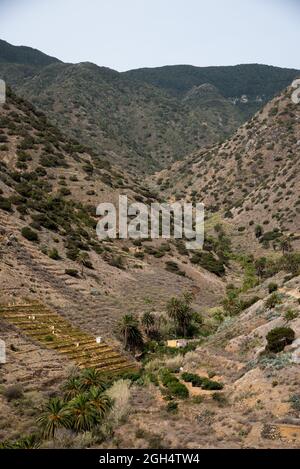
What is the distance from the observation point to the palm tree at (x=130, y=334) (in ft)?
154

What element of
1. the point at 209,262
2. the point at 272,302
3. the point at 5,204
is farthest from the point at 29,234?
the point at 272,302

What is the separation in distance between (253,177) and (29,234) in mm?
79013

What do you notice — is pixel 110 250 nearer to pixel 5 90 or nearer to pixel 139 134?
pixel 5 90

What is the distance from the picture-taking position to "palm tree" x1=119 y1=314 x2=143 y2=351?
47.0m

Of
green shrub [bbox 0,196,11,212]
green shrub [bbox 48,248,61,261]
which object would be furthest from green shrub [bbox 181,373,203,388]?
green shrub [bbox 0,196,11,212]

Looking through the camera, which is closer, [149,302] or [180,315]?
[180,315]

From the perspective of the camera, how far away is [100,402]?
85.5ft

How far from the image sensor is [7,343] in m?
38.8

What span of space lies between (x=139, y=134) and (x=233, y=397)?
166m

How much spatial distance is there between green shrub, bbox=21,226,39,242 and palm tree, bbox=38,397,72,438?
1506 inches

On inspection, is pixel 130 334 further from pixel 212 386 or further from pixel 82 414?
pixel 82 414

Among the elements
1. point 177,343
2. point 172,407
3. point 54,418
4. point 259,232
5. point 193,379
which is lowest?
point 177,343

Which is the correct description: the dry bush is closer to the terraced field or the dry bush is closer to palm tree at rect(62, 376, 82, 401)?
palm tree at rect(62, 376, 82, 401)

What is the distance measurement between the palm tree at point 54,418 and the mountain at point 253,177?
75.5 m
